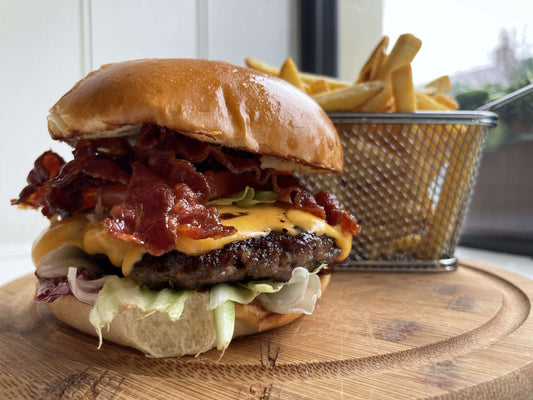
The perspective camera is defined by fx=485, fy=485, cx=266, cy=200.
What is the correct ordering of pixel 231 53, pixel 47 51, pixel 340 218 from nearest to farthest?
pixel 340 218 < pixel 47 51 < pixel 231 53

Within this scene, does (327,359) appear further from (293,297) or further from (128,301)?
(128,301)

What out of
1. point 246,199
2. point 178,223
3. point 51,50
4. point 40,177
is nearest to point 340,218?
point 246,199

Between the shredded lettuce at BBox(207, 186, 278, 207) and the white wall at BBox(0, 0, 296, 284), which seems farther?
the white wall at BBox(0, 0, 296, 284)

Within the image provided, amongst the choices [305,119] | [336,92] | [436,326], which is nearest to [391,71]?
[336,92]

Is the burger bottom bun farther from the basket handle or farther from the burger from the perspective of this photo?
the basket handle

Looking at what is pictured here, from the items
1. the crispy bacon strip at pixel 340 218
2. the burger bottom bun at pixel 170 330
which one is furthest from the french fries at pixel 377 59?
the burger bottom bun at pixel 170 330

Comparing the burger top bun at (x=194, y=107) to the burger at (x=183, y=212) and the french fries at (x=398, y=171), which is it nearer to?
the burger at (x=183, y=212)

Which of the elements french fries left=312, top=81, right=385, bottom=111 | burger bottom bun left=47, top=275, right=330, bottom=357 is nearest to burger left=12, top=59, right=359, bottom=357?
burger bottom bun left=47, top=275, right=330, bottom=357
